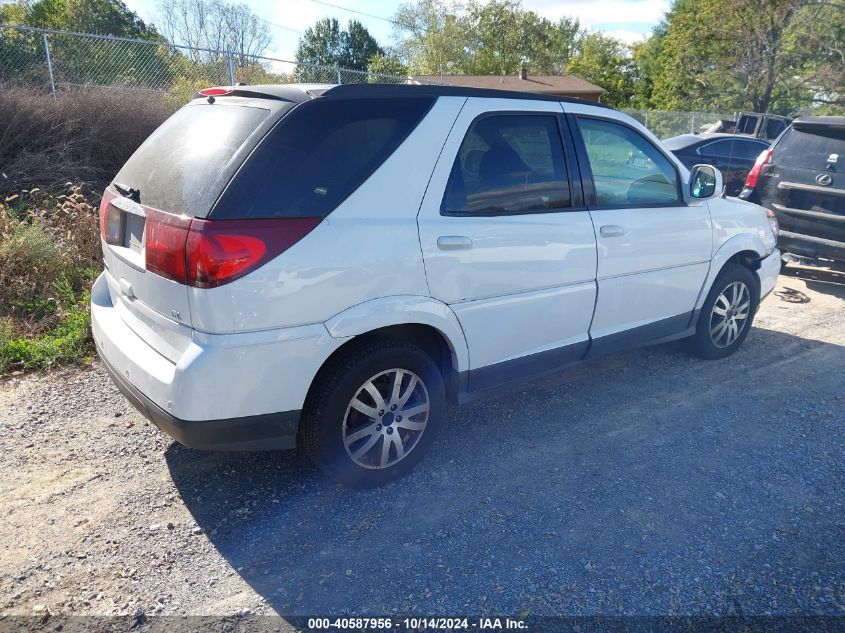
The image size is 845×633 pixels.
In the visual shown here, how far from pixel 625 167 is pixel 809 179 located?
13.3 ft

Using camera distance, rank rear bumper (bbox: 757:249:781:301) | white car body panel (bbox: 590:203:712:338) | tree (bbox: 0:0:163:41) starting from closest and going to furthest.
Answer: white car body panel (bbox: 590:203:712:338) < rear bumper (bbox: 757:249:781:301) < tree (bbox: 0:0:163:41)

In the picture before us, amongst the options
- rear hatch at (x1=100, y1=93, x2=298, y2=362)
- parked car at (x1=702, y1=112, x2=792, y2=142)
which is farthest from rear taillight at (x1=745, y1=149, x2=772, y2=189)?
parked car at (x1=702, y1=112, x2=792, y2=142)

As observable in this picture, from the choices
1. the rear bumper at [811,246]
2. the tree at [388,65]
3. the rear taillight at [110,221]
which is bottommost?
the rear bumper at [811,246]

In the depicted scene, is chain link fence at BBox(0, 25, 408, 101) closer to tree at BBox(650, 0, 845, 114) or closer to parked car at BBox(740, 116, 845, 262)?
parked car at BBox(740, 116, 845, 262)

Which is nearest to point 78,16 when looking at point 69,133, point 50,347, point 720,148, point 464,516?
point 69,133

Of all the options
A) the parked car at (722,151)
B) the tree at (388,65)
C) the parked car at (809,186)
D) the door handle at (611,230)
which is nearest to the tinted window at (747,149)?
the parked car at (722,151)

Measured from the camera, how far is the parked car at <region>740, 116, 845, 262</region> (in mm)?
6594

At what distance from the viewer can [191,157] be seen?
9.24 feet

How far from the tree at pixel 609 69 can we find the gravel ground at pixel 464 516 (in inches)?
1725

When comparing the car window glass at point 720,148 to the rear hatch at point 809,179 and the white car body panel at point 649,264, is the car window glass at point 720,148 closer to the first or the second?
the rear hatch at point 809,179

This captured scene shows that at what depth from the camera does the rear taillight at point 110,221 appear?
3094 mm

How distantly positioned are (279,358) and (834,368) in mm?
4407

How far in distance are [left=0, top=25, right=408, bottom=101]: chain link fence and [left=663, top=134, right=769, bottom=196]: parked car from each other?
7.58 meters

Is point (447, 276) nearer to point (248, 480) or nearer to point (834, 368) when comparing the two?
point (248, 480)
